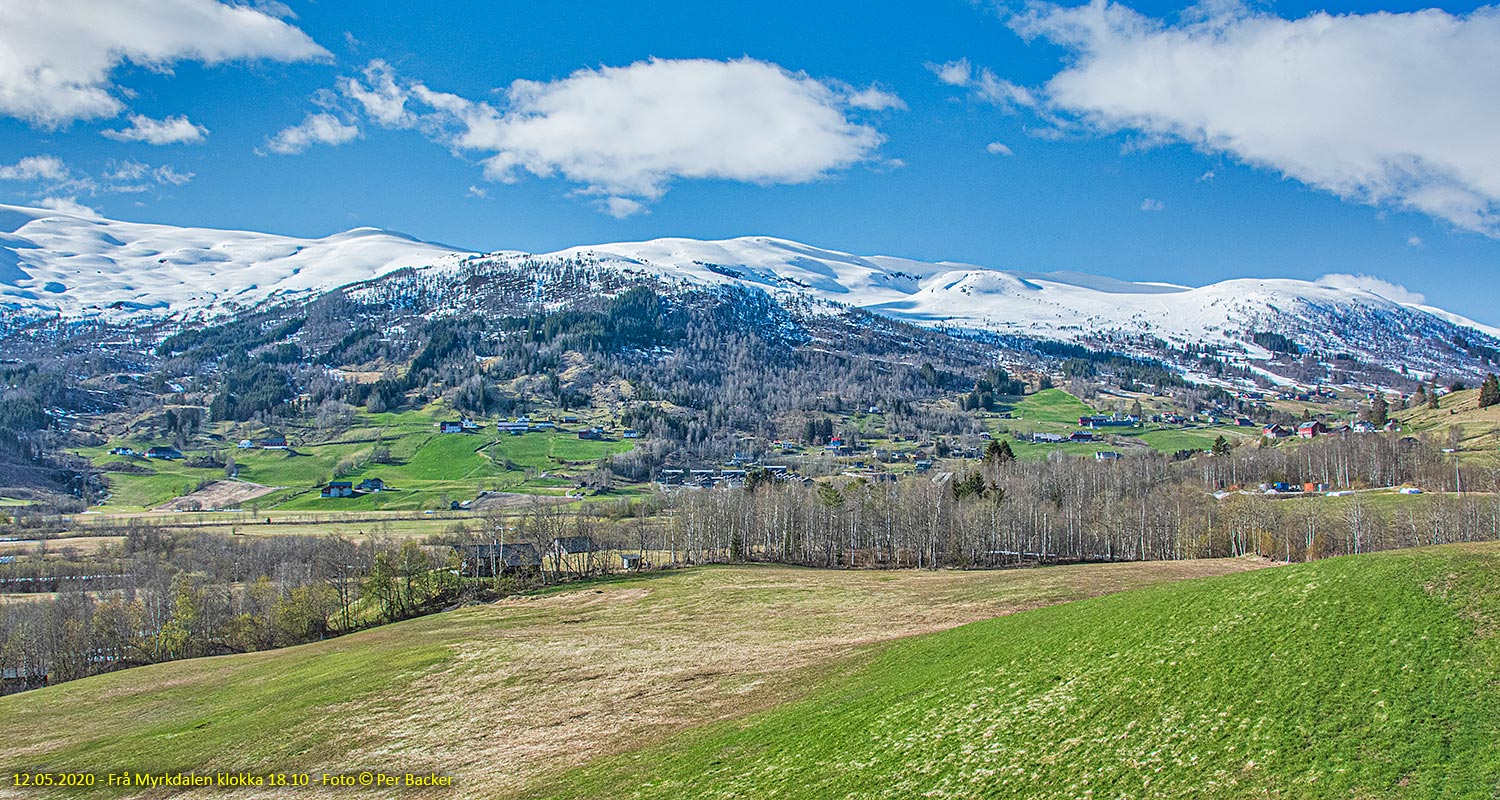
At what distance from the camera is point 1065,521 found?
124m

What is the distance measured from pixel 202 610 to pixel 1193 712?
106 meters

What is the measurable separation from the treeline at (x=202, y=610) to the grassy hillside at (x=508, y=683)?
10.6 m

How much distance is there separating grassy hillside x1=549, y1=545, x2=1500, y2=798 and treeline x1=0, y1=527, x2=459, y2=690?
73.0 metres

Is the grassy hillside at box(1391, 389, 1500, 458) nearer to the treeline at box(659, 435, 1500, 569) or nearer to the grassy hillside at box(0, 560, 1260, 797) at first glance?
the treeline at box(659, 435, 1500, 569)

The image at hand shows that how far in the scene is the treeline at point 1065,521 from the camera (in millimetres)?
102375

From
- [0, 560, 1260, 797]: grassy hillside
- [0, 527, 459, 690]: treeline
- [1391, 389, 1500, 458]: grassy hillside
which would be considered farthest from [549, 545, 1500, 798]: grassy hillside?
[1391, 389, 1500, 458]: grassy hillside

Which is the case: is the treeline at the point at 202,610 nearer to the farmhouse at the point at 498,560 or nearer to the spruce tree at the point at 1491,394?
the farmhouse at the point at 498,560

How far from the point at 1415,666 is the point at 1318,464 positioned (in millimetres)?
156699

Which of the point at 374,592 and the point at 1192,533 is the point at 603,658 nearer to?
the point at 374,592

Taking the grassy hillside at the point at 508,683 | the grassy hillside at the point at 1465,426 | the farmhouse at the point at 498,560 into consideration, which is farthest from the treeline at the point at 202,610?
the grassy hillside at the point at 1465,426

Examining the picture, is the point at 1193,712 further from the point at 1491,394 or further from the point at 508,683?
the point at 1491,394

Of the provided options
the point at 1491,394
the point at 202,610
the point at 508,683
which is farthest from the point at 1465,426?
the point at 202,610

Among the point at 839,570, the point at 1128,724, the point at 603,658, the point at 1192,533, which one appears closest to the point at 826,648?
the point at 603,658

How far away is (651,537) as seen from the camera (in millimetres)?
132625
